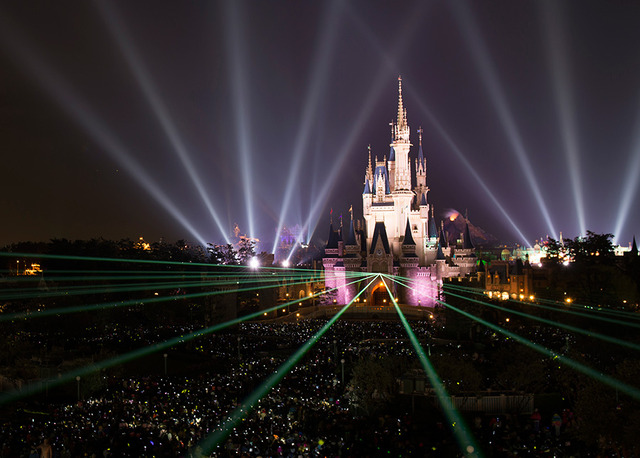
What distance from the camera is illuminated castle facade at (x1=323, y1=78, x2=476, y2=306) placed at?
75250 millimetres

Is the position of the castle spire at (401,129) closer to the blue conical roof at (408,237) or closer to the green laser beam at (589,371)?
the blue conical roof at (408,237)

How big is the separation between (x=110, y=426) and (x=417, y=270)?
58228mm

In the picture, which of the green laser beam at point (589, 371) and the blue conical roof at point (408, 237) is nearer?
the green laser beam at point (589, 371)

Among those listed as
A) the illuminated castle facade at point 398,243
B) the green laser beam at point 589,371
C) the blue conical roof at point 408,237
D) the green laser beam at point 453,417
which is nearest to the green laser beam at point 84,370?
the green laser beam at point 453,417

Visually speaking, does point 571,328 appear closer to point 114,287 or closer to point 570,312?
point 570,312

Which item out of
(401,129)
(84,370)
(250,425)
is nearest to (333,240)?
(401,129)

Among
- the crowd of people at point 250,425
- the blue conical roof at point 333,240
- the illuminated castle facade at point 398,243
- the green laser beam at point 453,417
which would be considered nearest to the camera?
the crowd of people at point 250,425

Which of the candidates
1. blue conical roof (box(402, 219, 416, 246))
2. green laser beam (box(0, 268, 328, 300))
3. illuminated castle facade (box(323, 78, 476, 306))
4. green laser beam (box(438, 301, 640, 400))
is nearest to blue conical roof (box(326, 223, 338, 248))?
illuminated castle facade (box(323, 78, 476, 306))

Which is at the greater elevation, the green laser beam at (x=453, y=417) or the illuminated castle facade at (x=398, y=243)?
the illuminated castle facade at (x=398, y=243)

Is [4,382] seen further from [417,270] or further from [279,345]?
[417,270]

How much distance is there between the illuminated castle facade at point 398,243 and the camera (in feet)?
247

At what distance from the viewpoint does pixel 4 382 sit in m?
30.8

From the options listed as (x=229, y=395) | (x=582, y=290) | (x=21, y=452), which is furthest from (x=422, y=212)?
(x=21, y=452)

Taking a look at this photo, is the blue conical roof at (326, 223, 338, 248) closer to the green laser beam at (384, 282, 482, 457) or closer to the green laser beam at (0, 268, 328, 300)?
the green laser beam at (0, 268, 328, 300)
